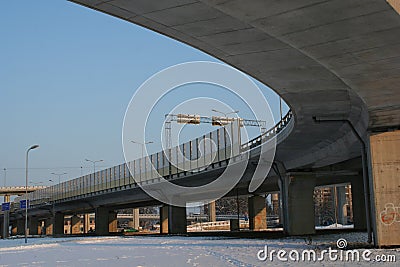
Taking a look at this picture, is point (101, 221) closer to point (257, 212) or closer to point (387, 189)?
point (257, 212)

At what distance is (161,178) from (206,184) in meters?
5.74

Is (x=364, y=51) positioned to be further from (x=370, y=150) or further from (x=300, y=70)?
(x=370, y=150)

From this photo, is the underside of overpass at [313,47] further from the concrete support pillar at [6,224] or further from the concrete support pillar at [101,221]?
the concrete support pillar at [6,224]

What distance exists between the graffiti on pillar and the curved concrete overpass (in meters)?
4.94

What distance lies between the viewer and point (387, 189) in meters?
29.2

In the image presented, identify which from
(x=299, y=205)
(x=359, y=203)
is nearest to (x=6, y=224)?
(x=359, y=203)

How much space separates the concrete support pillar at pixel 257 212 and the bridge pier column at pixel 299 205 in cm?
3522

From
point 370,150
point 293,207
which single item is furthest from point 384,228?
point 293,207

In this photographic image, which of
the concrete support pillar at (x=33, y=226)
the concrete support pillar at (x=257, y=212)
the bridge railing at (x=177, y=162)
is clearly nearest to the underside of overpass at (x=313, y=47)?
the bridge railing at (x=177, y=162)

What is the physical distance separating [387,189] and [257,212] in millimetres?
62084

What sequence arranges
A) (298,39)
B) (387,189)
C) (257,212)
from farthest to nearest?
(257,212)
(387,189)
(298,39)

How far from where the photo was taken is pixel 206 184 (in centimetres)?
7050

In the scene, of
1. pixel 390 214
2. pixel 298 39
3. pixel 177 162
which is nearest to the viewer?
pixel 298 39

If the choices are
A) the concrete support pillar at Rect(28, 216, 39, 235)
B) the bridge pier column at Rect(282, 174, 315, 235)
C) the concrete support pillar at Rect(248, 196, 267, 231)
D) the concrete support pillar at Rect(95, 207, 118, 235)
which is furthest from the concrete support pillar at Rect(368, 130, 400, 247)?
the concrete support pillar at Rect(28, 216, 39, 235)
